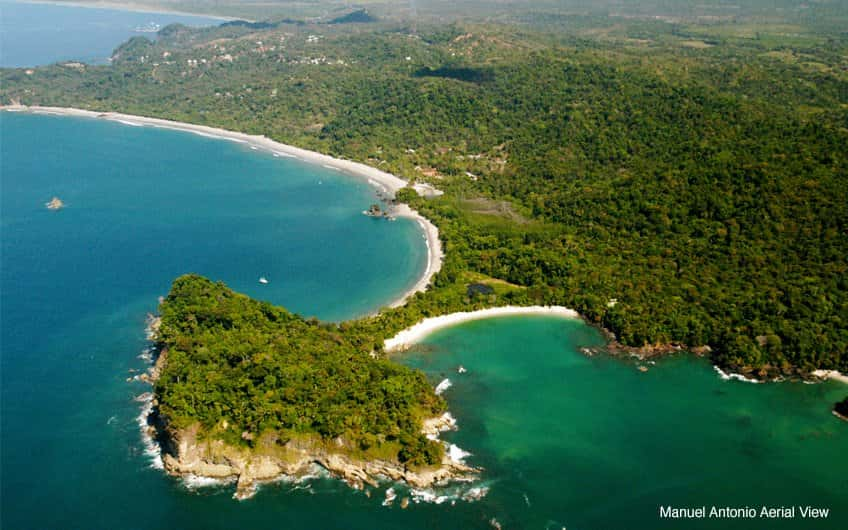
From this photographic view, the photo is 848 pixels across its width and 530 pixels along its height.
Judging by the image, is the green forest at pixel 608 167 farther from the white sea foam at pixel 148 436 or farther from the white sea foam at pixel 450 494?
the white sea foam at pixel 148 436

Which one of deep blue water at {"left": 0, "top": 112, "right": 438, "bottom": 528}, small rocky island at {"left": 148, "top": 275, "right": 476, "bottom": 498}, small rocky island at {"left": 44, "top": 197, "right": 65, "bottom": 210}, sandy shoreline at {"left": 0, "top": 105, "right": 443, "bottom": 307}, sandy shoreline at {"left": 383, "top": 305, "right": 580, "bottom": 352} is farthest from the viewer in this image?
small rocky island at {"left": 44, "top": 197, "right": 65, "bottom": 210}

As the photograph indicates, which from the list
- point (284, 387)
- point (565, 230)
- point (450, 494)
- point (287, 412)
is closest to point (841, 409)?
point (450, 494)

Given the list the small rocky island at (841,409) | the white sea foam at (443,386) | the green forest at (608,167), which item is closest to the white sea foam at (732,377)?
the green forest at (608,167)

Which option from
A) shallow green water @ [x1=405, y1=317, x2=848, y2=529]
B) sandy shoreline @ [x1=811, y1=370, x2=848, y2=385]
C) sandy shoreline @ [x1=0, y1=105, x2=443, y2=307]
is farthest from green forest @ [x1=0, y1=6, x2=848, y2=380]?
shallow green water @ [x1=405, y1=317, x2=848, y2=529]

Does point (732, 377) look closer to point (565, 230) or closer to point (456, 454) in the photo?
point (456, 454)

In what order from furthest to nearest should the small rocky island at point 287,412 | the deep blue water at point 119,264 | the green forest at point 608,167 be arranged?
the green forest at point 608,167
the deep blue water at point 119,264
the small rocky island at point 287,412

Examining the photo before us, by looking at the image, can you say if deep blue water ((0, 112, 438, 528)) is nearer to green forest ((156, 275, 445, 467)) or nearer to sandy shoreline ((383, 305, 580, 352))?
green forest ((156, 275, 445, 467))

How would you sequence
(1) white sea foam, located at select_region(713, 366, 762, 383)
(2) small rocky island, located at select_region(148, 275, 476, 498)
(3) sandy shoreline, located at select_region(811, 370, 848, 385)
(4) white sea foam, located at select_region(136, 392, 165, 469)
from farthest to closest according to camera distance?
(1) white sea foam, located at select_region(713, 366, 762, 383) < (3) sandy shoreline, located at select_region(811, 370, 848, 385) < (4) white sea foam, located at select_region(136, 392, 165, 469) < (2) small rocky island, located at select_region(148, 275, 476, 498)
